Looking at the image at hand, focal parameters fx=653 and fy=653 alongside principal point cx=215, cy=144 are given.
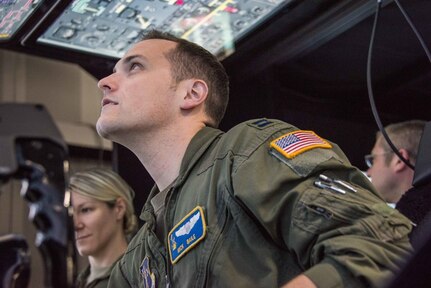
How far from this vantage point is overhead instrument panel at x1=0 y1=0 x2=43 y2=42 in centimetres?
156

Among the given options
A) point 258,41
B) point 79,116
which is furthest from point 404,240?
Answer: point 79,116

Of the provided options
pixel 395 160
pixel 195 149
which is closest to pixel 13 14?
pixel 195 149

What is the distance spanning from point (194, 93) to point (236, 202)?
1.61 ft

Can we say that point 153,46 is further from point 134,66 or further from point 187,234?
point 187,234

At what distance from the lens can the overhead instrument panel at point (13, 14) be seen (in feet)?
5.13

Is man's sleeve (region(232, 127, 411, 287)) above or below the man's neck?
above

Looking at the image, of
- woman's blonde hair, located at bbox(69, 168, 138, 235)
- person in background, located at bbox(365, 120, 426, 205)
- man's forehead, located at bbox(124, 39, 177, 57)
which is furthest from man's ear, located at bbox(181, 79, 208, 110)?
person in background, located at bbox(365, 120, 426, 205)

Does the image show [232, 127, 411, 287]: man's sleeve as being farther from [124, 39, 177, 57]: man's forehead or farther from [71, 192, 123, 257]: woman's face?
[71, 192, 123, 257]: woman's face

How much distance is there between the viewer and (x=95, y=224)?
2.17 metres

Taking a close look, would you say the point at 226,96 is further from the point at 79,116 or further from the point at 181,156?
the point at 79,116

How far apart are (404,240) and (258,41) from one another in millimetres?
1095

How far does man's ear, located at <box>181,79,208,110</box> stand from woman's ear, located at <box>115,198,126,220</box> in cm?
79

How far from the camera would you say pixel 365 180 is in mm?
1030

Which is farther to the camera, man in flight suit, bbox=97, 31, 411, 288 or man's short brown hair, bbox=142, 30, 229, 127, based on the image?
man's short brown hair, bbox=142, 30, 229, 127
